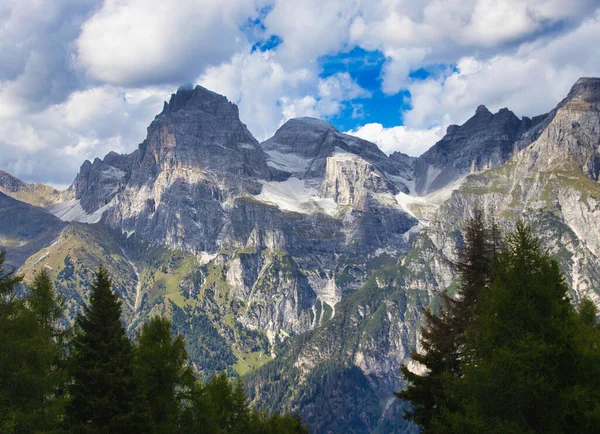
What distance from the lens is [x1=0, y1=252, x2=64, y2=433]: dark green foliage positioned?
2959 centimetres

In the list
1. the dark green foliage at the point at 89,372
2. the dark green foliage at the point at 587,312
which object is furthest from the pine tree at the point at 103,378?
the dark green foliage at the point at 587,312

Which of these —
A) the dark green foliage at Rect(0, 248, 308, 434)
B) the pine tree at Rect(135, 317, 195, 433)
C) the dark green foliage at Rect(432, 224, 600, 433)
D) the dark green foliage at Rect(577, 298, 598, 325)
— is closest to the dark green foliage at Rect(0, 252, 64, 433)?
the dark green foliage at Rect(0, 248, 308, 434)

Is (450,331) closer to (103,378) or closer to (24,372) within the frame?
(103,378)

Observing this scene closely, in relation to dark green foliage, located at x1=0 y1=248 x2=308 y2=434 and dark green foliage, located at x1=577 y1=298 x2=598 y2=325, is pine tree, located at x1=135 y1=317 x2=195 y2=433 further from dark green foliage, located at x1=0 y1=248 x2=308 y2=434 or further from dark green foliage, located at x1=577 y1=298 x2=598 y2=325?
dark green foliage, located at x1=577 y1=298 x2=598 y2=325

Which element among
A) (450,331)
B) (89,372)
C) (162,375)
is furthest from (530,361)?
(162,375)

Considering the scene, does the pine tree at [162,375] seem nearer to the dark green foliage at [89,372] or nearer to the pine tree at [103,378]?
the dark green foliage at [89,372]

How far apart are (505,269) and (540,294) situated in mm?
2468

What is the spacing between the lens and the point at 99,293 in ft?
116

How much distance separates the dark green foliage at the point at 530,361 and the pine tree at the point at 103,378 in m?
17.9

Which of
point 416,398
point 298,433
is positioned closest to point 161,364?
point 416,398

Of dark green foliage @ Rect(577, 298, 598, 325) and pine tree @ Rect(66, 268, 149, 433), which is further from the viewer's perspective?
dark green foliage @ Rect(577, 298, 598, 325)

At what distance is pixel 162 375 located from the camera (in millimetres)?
38969

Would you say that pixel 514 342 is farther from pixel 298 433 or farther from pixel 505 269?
pixel 298 433

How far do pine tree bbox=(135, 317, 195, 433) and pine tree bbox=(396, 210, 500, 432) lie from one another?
14.7m
